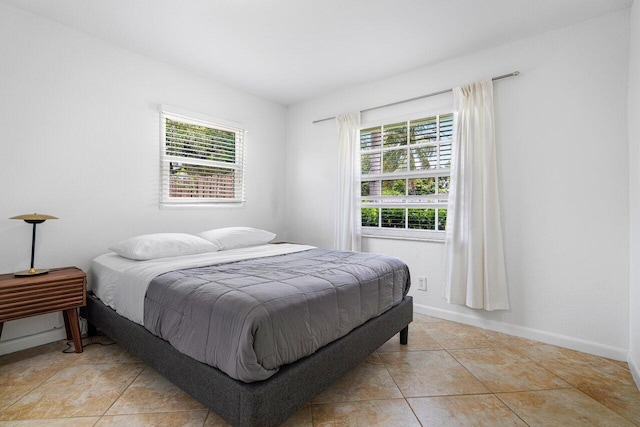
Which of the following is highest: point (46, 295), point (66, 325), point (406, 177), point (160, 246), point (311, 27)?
point (311, 27)

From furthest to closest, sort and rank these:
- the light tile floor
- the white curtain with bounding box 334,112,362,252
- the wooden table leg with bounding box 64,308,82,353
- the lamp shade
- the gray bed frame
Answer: the white curtain with bounding box 334,112,362,252 → the wooden table leg with bounding box 64,308,82,353 → the lamp shade → the light tile floor → the gray bed frame

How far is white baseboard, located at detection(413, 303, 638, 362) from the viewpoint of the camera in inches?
91.3

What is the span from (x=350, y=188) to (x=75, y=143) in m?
2.65

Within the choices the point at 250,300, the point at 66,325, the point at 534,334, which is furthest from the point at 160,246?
the point at 534,334

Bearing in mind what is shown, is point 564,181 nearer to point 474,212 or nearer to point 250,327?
point 474,212

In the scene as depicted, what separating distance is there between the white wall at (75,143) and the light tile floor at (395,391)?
2.53 ft

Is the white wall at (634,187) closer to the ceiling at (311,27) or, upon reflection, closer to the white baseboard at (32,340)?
the ceiling at (311,27)

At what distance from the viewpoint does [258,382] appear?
131cm

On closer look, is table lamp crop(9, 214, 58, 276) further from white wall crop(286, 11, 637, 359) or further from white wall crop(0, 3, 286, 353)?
white wall crop(286, 11, 637, 359)

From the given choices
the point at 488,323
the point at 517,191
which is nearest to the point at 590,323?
the point at 488,323

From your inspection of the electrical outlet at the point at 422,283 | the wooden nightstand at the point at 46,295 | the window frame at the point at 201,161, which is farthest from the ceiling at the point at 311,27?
the electrical outlet at the point at 422,283

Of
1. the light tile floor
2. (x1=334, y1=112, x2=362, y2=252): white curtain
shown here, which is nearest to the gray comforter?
the light tile floor

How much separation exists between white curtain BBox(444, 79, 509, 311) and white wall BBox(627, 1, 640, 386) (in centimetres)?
80

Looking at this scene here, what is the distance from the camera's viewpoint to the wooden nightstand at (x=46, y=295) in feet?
6.52
